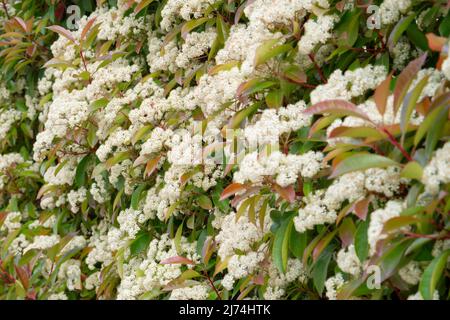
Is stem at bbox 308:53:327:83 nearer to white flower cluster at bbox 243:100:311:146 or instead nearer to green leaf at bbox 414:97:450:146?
white flower cluster at bbox 243:100:311:146

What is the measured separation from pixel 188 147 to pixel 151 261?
518 mm

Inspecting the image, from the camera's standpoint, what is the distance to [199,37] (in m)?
2.82

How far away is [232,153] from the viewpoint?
224 cm

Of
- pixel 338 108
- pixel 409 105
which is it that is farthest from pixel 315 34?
pixel 409 105

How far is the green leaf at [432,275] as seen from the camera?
1536 mm

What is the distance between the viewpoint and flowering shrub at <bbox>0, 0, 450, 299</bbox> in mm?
1665

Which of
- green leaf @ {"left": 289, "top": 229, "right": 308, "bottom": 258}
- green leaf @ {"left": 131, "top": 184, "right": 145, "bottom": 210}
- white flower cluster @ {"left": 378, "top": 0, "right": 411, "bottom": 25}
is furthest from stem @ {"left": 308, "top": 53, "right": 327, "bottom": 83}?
green leaf @ {"left": 131, "top": 184, "right": 145, "bottom": 210}

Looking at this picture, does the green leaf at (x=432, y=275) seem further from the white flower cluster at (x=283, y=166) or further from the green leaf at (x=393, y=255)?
the white flower cluster at (x=283, y=166)

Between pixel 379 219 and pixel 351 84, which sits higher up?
pixel 351 84

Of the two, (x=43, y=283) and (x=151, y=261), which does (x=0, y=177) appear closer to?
(x=43, y=283)

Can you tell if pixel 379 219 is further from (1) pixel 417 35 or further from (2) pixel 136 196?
(2) pixel 136 196

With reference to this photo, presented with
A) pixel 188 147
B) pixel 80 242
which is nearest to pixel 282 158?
pixel 188 147

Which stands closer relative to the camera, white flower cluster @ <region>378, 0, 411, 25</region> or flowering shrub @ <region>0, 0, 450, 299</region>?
flowering shrub @ <region>0, 0, 450, 299</region>

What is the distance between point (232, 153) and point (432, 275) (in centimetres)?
88
